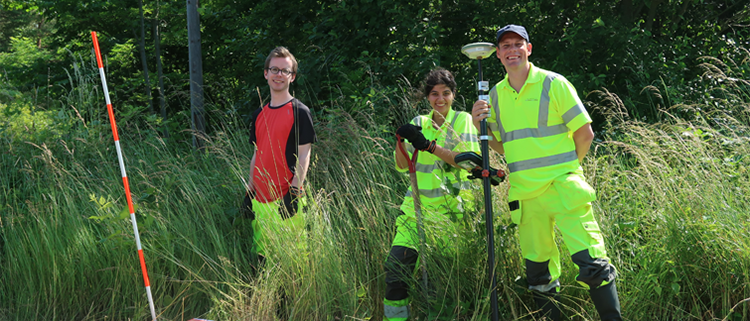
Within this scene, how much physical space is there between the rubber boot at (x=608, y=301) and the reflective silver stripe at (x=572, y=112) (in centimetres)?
85

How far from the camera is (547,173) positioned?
285 cm

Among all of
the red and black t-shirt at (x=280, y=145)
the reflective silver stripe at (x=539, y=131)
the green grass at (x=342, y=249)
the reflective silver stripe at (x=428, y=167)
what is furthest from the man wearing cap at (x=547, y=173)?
the red and black t-shirt at (x=280, y=145)

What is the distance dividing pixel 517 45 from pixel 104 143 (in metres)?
4.59

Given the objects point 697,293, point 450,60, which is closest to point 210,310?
point 697,293

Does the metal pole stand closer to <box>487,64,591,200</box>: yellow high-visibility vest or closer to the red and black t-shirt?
<box>487,64,591,200</box>: yellow high-visibility vest

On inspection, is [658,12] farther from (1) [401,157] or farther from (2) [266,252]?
(2) [266,252]

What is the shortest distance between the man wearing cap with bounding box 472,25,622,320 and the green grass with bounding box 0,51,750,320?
12.1 inches

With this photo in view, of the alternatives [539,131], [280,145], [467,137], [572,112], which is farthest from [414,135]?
[280,145]

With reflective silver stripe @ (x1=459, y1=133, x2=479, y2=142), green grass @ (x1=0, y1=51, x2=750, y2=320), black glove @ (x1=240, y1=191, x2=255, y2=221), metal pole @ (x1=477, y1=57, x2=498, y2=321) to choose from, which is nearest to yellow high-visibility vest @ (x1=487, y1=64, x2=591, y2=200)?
metal pole @ (x1=477, y1=57, x2=498, y2=321)

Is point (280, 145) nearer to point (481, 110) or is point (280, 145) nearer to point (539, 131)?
point (481, 110)

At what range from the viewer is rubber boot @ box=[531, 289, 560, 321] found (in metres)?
3.08

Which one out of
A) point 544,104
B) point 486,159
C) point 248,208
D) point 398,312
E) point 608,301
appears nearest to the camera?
point 608,301

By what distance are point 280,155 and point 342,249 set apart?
74 centimetres

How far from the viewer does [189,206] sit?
4742 millimetres
